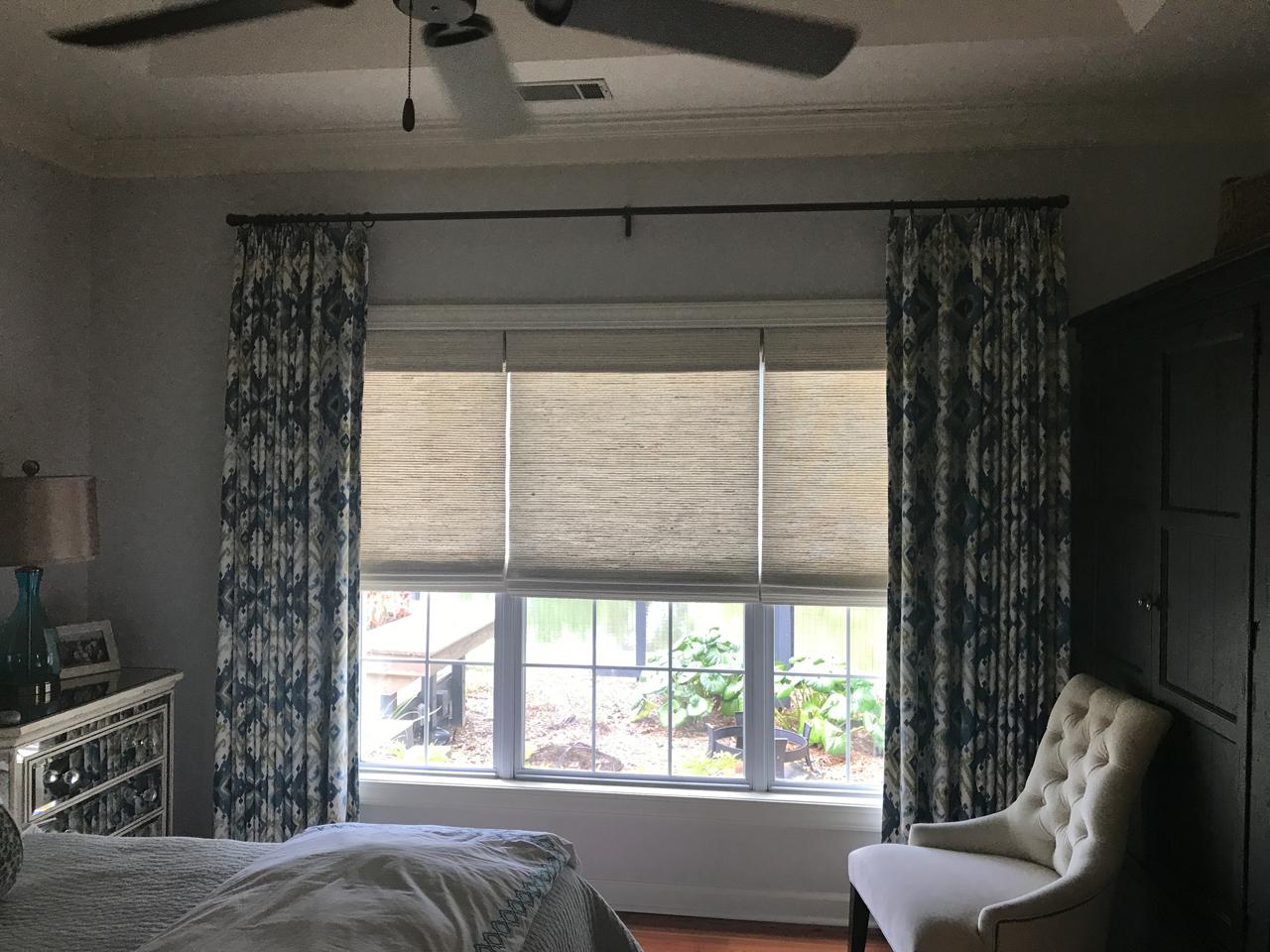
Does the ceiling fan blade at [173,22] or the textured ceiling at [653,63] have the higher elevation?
the textured ceiling at [653,63]

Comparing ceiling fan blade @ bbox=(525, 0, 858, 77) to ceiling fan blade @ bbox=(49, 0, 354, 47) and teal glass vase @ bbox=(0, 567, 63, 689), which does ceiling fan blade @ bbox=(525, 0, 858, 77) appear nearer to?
ceiling fan blade @ bbox=(49, 0, 354, 47)

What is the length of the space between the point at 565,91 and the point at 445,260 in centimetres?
78

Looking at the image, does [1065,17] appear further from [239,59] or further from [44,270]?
[44,270]

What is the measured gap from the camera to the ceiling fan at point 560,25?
Result: 1.53 meters

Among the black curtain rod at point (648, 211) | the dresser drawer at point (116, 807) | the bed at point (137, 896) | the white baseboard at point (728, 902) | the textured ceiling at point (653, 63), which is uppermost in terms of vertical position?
the textured ceiling at point (653, 63)

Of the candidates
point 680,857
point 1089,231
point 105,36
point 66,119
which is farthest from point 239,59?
point 680,857

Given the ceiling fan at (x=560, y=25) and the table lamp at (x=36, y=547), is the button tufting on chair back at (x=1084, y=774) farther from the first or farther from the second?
the table lamp at (x=36, y=547)

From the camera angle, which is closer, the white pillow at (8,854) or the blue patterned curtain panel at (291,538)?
the white pillow at (8,854)

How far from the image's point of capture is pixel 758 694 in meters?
3.23

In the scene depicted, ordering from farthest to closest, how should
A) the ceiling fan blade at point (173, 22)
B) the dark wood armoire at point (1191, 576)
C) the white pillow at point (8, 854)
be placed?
the dark wood armoire at point (1191, 576), the white pillow at point (8, 854), the ceiling fan blade at point (173, 22)

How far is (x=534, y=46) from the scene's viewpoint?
2.62m

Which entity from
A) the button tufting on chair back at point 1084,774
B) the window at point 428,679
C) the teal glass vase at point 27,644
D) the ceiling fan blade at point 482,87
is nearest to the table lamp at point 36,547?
the teal glass vase at point 27,644

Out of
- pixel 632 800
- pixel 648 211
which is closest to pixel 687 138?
pixel 648 211

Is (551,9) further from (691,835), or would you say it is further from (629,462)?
(691,835)
